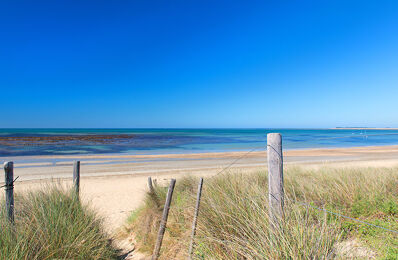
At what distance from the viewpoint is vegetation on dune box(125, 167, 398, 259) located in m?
2.60

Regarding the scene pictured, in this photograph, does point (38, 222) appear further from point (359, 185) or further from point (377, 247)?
point (359, 185)

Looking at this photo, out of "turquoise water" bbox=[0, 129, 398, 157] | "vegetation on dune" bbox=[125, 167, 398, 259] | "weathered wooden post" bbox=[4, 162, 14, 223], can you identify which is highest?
"weathered wooden post" bbox=[4, 162, 14, 223]

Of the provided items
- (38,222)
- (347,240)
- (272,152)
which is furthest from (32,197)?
(347,240)

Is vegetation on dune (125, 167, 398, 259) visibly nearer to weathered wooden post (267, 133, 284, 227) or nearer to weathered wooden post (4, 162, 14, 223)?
weathered wooden post (267, 133, 284, 227)

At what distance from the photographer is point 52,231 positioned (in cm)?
335

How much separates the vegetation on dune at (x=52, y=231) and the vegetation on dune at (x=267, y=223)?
1.31 metres

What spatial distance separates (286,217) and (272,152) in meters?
0.85

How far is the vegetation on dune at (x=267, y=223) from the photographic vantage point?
260 centimetres

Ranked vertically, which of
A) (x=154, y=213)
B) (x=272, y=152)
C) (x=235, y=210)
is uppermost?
(x=272, y=152)

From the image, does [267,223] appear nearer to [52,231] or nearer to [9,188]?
[52,231]

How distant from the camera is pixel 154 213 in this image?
535 cm

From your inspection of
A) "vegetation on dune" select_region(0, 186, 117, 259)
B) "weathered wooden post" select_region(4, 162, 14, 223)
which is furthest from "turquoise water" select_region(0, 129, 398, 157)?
"weathered wooden post" select_region(4, 162, 14, 223)

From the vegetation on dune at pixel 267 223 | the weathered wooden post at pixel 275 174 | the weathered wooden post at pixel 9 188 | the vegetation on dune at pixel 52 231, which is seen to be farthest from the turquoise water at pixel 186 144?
the weathered wooden post at pixel 9 188

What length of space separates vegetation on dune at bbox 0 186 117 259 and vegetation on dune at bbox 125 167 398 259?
1.31 metres
